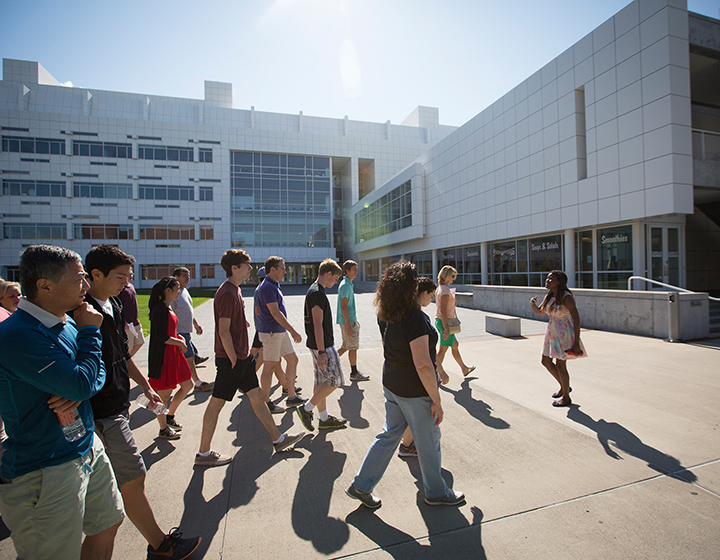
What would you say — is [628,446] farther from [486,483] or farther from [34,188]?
[34,188]

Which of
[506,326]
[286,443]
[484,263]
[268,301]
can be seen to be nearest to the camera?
[286,443]

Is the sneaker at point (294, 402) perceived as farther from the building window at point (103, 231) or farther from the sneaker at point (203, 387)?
the building window at point (103, 231)

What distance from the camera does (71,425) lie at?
164 cm

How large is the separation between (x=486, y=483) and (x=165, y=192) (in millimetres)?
49450

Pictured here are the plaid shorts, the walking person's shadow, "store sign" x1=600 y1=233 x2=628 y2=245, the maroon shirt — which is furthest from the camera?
"store sign" x1=600 y1=233 x2=628 y2=245

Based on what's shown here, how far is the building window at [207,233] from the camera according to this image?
44000 mm

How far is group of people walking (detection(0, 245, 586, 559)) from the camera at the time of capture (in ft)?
5.02

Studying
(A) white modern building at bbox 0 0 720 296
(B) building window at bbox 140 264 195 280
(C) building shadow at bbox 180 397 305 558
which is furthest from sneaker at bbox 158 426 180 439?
(B) building window at bbox 140 264 195 280

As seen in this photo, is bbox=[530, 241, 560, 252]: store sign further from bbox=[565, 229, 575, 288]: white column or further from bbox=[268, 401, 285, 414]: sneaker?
bbox=[268, 401, 285, 414]: sneaker

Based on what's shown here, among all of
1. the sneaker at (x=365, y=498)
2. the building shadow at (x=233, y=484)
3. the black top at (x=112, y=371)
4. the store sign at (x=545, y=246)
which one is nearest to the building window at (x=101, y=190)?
the store sign at (x=545, y=246)

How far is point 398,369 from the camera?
2.60 m

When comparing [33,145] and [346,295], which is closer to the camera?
[346,295]

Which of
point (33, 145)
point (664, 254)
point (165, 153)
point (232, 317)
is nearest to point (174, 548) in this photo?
point (232, 317)

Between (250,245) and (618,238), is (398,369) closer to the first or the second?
(618,238)
